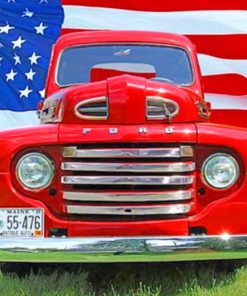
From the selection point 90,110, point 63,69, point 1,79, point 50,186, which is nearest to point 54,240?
point 50,186

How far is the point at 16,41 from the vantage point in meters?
7.68

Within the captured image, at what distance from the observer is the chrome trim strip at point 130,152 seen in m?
3.19

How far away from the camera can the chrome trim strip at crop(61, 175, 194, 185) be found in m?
3.19

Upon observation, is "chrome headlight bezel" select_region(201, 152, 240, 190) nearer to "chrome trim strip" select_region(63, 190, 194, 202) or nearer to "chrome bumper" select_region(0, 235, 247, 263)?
"chrome trim strip" select_region(63, 190, 194, 202)

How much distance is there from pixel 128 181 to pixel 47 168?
0.45 metres

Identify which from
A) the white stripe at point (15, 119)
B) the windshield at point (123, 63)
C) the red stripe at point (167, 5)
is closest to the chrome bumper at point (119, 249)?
the windshield at point (123, 63)

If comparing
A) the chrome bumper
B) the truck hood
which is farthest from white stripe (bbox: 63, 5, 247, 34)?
the chrome bumper

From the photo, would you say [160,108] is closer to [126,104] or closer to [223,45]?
[126,104]

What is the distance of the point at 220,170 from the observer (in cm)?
326

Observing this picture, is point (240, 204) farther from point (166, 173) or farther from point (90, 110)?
point (90, 110)

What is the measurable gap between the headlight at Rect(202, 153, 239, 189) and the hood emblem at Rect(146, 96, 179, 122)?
0.42 meters

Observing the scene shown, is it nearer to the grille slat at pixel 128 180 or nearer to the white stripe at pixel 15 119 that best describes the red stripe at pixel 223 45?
the white stripe at pixel 15 119

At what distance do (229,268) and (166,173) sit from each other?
97cm

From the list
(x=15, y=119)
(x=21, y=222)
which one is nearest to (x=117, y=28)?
(x=15, y=119)
